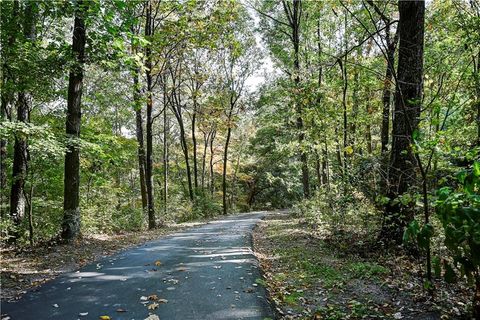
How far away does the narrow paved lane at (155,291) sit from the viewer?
15.4ft

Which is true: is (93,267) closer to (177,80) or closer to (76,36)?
(76,36)

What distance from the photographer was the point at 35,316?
15.1ft

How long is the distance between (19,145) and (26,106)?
119cm

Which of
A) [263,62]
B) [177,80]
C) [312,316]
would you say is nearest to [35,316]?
[312,316]

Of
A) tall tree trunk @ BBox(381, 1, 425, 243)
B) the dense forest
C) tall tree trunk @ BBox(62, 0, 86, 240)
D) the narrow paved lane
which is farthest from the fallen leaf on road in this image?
tall tree trunk @ BBox(62, 0, 86, 240)

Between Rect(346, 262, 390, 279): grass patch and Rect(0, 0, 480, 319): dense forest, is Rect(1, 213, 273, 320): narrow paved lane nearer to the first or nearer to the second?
Rect(346, 262, 390, 279): grass patch

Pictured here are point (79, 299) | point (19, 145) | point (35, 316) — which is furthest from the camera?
point (19, 145)

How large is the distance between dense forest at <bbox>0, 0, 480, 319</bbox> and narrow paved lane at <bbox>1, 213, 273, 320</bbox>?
2491 mm

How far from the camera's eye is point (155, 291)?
18.5 ft

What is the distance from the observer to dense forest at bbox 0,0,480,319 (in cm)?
536

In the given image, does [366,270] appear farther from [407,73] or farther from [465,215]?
[407,73]

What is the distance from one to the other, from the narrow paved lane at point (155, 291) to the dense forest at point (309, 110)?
249 centimetres

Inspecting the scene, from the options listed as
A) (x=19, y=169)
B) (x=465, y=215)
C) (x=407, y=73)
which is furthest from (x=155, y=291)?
(x=19, y=169)

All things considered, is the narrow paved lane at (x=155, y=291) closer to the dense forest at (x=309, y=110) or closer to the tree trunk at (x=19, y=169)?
the dense forest at (x=309, y=110)
